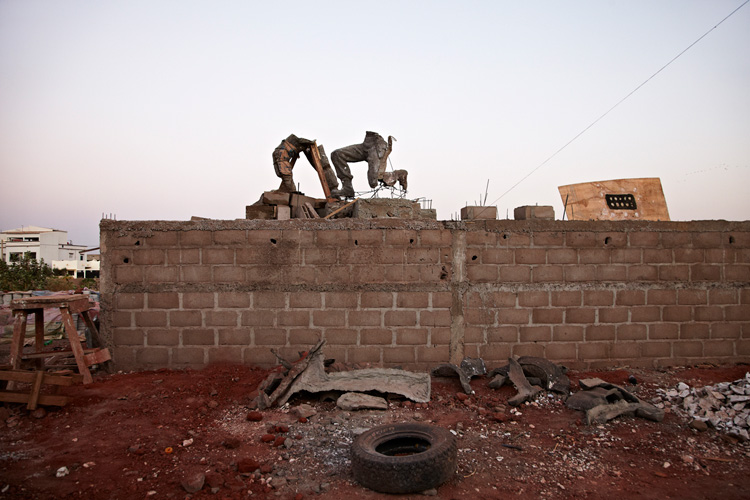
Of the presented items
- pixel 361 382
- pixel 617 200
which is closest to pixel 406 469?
pixel 361 382

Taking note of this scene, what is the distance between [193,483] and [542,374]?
3.95 meters

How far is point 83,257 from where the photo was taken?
171 ft

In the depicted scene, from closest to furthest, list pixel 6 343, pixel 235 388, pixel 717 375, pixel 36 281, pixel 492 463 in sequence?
pixel 492 463 → pixel 235 388 → pixel 717 375 → pixel 6 343 → pixel 36 281

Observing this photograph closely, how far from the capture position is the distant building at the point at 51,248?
44000mm

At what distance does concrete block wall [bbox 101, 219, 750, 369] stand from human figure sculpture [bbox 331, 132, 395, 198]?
2684 mm

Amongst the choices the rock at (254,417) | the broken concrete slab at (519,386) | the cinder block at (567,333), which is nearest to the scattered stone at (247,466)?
the rock at (254,417)

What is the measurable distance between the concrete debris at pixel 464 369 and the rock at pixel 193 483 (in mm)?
3108

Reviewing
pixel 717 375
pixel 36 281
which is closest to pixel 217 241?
pixel 717 375

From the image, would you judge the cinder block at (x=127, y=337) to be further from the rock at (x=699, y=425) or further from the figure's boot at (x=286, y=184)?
the rock at (x=699, y=425)

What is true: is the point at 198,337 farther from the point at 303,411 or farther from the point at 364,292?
the point at 364,292

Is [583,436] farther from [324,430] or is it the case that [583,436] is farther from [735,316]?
[735,316]

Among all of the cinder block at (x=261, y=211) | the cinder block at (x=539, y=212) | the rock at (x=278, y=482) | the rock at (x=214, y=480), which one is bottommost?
the rock at (x=278, y=482)

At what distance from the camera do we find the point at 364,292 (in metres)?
5.84

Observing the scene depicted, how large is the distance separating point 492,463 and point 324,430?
5.21 ft
